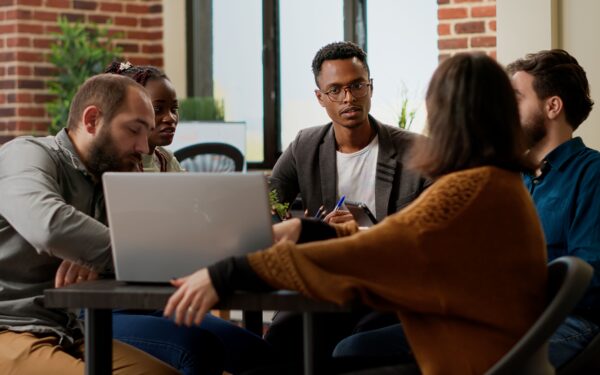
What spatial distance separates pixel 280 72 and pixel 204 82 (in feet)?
1.97

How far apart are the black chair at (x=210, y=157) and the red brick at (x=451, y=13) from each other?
143cm

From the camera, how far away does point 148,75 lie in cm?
323

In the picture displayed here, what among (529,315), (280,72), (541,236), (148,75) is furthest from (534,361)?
(280,72)

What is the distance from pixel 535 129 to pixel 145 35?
483cm

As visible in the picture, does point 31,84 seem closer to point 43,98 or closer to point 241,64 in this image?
point 43,98

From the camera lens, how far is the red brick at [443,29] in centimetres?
584

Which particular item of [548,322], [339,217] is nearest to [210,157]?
[339,217]

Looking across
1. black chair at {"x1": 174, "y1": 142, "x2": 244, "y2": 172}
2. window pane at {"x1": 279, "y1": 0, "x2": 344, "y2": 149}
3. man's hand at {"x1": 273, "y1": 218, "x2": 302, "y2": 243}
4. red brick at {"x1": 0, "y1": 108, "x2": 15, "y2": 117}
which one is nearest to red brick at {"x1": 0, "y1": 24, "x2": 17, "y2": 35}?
red brick at {"x1": 0, "y1": 108, "x2": 15, "y2": 117}

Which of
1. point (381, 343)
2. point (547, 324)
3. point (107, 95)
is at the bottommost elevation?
point (381, 343)

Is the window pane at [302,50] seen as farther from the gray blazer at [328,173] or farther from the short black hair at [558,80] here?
the short black hair at [558,80]

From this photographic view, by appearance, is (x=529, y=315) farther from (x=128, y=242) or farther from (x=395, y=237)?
(x=128, y=242)

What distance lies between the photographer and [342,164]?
11.3ft

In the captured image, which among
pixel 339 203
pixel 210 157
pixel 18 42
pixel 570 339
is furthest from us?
pixel 18 42

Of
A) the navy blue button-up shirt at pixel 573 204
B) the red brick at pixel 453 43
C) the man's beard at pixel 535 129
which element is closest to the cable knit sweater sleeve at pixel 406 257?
the navy blue button-up shirt at pixel 573 204
